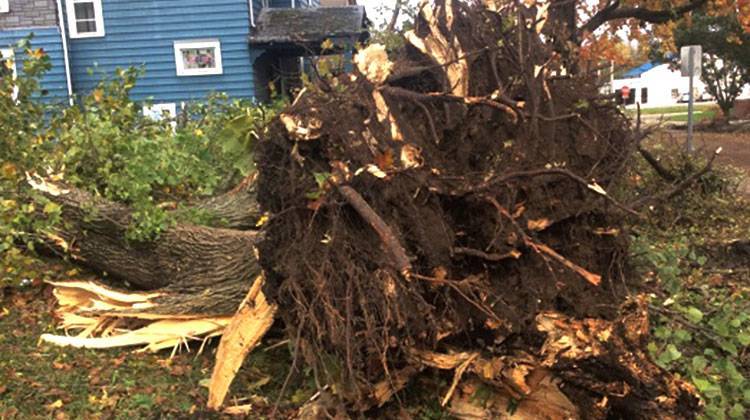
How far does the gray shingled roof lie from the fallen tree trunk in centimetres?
877

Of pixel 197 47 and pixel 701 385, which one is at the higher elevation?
pixel 197 47

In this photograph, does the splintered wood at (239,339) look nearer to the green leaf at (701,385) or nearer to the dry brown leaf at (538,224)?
the dry brown leaf at (538,224)

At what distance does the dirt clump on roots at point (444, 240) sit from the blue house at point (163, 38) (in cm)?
1146

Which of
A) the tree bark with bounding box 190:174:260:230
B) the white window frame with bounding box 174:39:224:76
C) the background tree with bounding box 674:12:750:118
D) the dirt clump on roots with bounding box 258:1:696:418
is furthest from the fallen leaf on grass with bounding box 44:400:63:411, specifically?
the background tree with bounding box 674:12:750:118

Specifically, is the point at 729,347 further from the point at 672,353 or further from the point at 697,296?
the point at 697,296

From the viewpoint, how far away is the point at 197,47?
1484 cm

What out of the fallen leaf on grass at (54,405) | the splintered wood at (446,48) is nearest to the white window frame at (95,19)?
the fallen leaf on grass at (54,405)

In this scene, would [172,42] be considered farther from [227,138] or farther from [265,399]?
[265,399]

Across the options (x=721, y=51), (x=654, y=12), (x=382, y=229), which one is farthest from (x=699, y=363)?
(x=721, y=51)

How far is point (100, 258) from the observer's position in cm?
544

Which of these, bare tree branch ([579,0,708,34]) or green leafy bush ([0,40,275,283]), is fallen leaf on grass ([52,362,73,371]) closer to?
green leafy bush ([0,40,275,283])

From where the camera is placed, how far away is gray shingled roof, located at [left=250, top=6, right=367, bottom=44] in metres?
14.0

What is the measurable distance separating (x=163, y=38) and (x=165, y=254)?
436 inches

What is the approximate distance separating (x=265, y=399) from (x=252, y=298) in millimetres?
579
